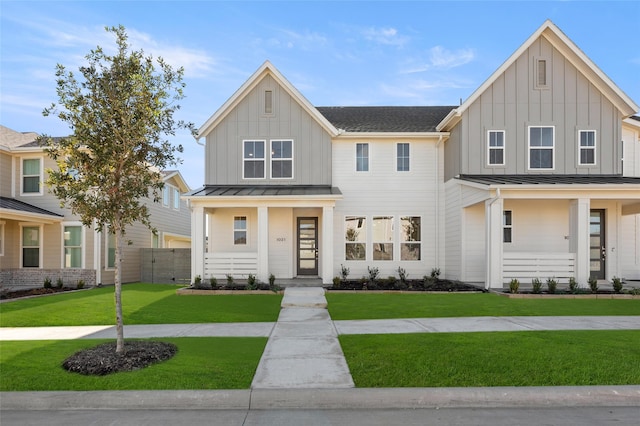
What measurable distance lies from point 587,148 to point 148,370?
16883 millimetres

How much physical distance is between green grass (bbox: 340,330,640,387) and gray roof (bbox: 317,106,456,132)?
37.6 ft

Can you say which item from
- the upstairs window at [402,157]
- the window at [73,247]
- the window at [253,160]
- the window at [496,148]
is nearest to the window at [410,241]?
the upstairs window at [402,157]

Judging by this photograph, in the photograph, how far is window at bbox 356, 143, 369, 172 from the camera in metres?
17.2

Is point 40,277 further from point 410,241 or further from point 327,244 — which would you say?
point 410,241

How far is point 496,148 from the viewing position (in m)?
15.9

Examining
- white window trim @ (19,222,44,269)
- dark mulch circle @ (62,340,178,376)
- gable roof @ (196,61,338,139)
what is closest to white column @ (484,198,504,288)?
gable roof @ (196,61,338,139)

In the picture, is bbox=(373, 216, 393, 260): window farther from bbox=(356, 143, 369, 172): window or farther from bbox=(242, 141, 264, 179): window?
bbox=(242, 141, 264, 179): window

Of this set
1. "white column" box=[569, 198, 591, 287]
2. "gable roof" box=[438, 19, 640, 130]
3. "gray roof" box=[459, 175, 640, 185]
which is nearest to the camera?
"white column" box=[569, 198, 591, 287]

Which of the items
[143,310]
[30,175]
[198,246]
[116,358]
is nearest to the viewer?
[116,358]

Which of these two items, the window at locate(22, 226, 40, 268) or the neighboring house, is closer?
the neighboring house

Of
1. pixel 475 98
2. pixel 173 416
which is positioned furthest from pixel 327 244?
pixel 173 416

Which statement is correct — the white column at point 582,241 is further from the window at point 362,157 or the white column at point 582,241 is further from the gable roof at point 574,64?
the window at point 362,157

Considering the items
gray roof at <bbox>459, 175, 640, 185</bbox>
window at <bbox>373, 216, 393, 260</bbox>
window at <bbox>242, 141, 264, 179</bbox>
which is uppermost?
window at <bbox>242, 141, 264, 179</bbox>

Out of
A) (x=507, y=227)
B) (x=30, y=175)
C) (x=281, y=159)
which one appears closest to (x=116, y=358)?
(x=281, y=159)
